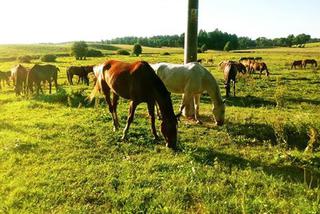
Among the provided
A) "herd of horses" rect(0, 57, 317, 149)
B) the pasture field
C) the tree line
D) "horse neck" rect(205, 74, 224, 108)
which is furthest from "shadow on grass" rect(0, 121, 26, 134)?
the tree line

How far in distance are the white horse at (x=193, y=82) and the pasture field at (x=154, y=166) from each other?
25.8 inches

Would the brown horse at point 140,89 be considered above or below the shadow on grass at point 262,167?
above

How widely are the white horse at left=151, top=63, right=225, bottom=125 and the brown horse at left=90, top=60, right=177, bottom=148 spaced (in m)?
1.91

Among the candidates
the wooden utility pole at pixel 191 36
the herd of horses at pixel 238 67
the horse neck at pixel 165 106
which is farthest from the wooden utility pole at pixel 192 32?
the herd of horses at pixel 238 67

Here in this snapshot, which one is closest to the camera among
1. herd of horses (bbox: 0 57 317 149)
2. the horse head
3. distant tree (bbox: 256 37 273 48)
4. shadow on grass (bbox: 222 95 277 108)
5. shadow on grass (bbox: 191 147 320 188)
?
shadow on grass (bbox: 191 147 320 188)

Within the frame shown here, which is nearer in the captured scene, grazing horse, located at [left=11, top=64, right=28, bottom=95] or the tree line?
grazing horse, located at [left=11, top=64, right=28, bottom=95]

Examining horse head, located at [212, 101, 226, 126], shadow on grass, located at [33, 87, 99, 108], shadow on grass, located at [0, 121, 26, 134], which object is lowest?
shadow on grass, located at [0, 121, 26, 134]

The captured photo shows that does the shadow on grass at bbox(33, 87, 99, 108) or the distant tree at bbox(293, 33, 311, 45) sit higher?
the distant tree at bbox(293, 33, 311, 45)

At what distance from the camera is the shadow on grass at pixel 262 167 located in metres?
7.79

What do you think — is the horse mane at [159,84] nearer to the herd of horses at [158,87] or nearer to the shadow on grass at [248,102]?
the herd of horses at [158,87]

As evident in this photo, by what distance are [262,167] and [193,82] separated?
178 inches

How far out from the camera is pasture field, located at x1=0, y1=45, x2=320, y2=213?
21.8 feet

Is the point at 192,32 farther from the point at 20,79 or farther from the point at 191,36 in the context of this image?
the point at 20,79

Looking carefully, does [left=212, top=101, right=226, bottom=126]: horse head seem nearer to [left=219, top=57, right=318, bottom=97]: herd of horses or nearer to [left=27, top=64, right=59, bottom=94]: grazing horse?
[left=219, top=57, right=318, bottom=97]: herd of horses
